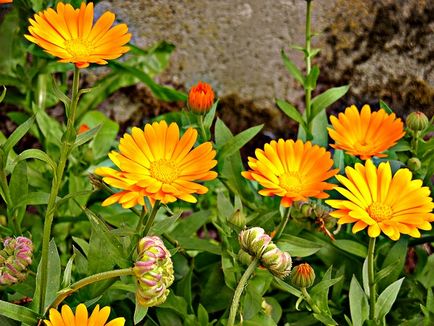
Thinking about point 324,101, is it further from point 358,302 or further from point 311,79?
point 358,302

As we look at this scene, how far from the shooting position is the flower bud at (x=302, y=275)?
4.23 feet

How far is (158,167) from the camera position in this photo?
1317 millimetres

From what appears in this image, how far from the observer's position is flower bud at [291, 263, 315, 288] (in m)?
1.29

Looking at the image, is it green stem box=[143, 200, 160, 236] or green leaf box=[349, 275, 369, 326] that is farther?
green leaf box=[349, 275, 369, 326]

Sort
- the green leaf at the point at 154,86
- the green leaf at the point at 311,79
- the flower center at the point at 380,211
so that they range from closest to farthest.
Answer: the flower center at the point at 380,211, the green leaf at the point at 311,79, the green leaf at the point at 154,86

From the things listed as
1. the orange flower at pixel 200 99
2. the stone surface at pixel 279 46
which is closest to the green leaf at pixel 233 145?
the orange flower at pixel 200 99

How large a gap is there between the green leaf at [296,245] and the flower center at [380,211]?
0.16 m

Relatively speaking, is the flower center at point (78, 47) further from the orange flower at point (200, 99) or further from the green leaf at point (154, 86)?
the green leaf at point (154, 86)

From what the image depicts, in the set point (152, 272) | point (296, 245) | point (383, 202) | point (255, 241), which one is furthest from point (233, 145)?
point (152, 272)

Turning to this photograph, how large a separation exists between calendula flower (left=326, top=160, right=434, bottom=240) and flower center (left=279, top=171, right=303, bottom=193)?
2.6 inches

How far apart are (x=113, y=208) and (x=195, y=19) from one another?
63 centimetres

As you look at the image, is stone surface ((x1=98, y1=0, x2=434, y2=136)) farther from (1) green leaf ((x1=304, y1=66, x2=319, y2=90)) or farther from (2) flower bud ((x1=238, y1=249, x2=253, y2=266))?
(2) flower bud ((x1=238, y1=249, x2=253, y2=266))

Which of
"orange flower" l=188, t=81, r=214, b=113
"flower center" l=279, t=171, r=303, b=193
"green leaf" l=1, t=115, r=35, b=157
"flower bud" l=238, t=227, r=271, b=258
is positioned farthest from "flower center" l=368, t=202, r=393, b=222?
"green leaf" l=1, t=115, r=35, b=157

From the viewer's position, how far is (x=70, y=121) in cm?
122
